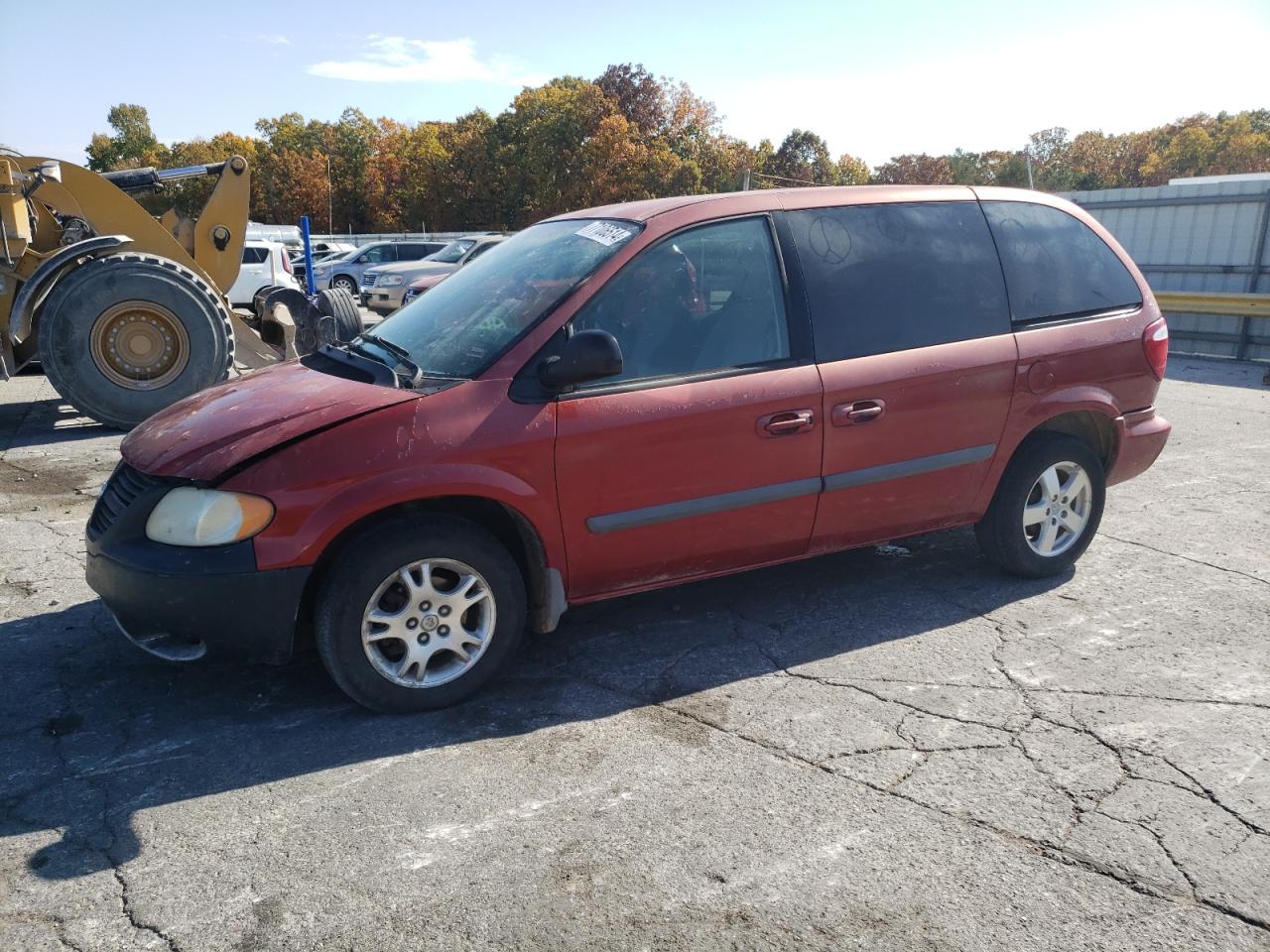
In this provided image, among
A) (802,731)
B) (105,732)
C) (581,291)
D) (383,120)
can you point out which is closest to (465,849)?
(802,731)

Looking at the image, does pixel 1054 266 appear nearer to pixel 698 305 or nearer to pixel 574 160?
pixel 698 305

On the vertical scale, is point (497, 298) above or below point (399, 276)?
above

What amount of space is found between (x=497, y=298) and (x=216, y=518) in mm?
1410

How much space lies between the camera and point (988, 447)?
177 inches

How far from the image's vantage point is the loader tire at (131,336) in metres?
7.90

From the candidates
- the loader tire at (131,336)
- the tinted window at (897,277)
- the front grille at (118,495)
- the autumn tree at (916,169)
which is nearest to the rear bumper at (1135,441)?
the tinted window at (897,277)

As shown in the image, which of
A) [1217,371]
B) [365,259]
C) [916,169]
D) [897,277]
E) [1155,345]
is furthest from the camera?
[916,169]

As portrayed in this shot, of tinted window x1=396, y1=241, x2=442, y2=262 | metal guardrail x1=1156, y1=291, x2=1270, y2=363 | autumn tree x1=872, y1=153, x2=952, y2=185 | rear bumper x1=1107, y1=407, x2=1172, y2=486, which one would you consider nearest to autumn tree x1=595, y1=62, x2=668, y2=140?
autumn tree x1=872, y1=153, x2=952, y2=185

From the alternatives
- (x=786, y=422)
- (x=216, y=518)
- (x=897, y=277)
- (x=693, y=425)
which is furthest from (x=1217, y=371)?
(x=216, y=518)

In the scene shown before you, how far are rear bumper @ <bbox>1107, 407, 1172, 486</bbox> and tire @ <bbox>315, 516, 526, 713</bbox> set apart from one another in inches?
118

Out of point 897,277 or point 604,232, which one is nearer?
point 604,232

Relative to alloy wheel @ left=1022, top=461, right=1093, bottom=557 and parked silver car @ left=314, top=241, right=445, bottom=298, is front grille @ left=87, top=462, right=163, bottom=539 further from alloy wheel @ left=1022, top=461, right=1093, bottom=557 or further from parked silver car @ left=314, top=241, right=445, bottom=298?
parked silver car @ left=314, top=241, right=445, bottom=298

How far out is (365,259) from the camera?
26.0 metres

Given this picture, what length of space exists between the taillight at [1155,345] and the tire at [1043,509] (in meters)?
0.52
